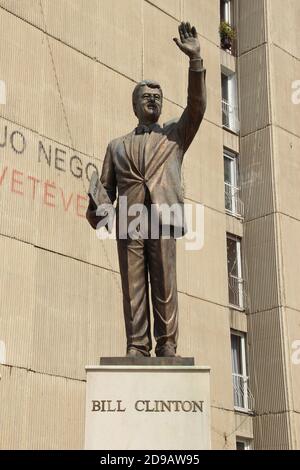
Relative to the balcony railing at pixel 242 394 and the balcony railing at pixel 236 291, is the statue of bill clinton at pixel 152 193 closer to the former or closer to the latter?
the balcony railing at pixel 242 394

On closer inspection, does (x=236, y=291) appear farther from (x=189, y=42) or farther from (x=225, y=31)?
(x=189, y=42)

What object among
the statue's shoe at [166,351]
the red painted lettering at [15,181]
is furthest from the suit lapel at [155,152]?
the red painted lettering at [15,181]

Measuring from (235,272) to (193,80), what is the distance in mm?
17357

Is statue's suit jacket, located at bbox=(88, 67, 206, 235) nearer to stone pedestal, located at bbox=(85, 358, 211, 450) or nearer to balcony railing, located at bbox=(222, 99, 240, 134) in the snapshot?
stone pedestal, located at bbox=(85, 358, 211, 450)

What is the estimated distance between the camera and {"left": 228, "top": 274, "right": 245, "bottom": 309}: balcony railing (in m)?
24.1

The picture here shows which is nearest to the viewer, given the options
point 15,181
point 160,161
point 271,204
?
point 160,161

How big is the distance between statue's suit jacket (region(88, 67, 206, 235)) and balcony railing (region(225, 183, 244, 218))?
17.1m

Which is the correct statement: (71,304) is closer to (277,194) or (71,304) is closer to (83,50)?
(83,50)

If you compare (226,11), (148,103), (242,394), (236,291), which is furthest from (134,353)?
(226,11)

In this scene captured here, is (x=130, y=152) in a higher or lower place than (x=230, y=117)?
lower

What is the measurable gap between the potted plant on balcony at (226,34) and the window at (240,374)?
940cm

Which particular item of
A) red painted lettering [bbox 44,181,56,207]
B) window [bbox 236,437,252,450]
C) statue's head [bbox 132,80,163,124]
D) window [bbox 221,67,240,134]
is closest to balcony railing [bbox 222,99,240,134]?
window [bbox 221,67,240,134]

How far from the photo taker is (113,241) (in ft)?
62.8

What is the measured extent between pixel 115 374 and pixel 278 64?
20458 mm
